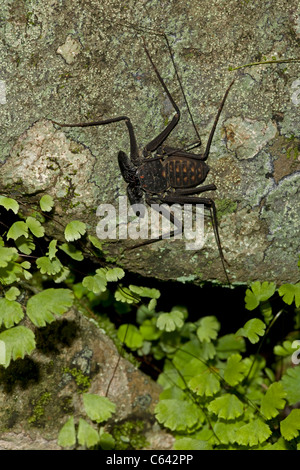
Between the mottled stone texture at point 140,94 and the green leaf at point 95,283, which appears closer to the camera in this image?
the mottled stone texture at point 140,94

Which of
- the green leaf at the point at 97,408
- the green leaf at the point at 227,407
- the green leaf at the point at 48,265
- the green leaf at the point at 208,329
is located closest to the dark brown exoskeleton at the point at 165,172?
the green leaf at the point at 48,265

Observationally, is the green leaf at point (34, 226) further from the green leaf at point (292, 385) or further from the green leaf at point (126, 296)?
the green leaf at point (292, 385)

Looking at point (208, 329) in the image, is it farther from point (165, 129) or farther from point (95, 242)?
point (165, 129)

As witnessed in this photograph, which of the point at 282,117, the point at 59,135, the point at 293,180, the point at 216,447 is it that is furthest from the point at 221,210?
the point at 216,447

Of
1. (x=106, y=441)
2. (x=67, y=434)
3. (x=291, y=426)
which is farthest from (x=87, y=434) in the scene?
(x=291, y=426)

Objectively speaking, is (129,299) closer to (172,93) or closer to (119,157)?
(119,157)

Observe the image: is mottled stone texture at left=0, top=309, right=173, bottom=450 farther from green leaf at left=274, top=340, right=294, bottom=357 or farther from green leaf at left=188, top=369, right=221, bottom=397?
green leaf at left=274, top=340, right=294, bottom=357
